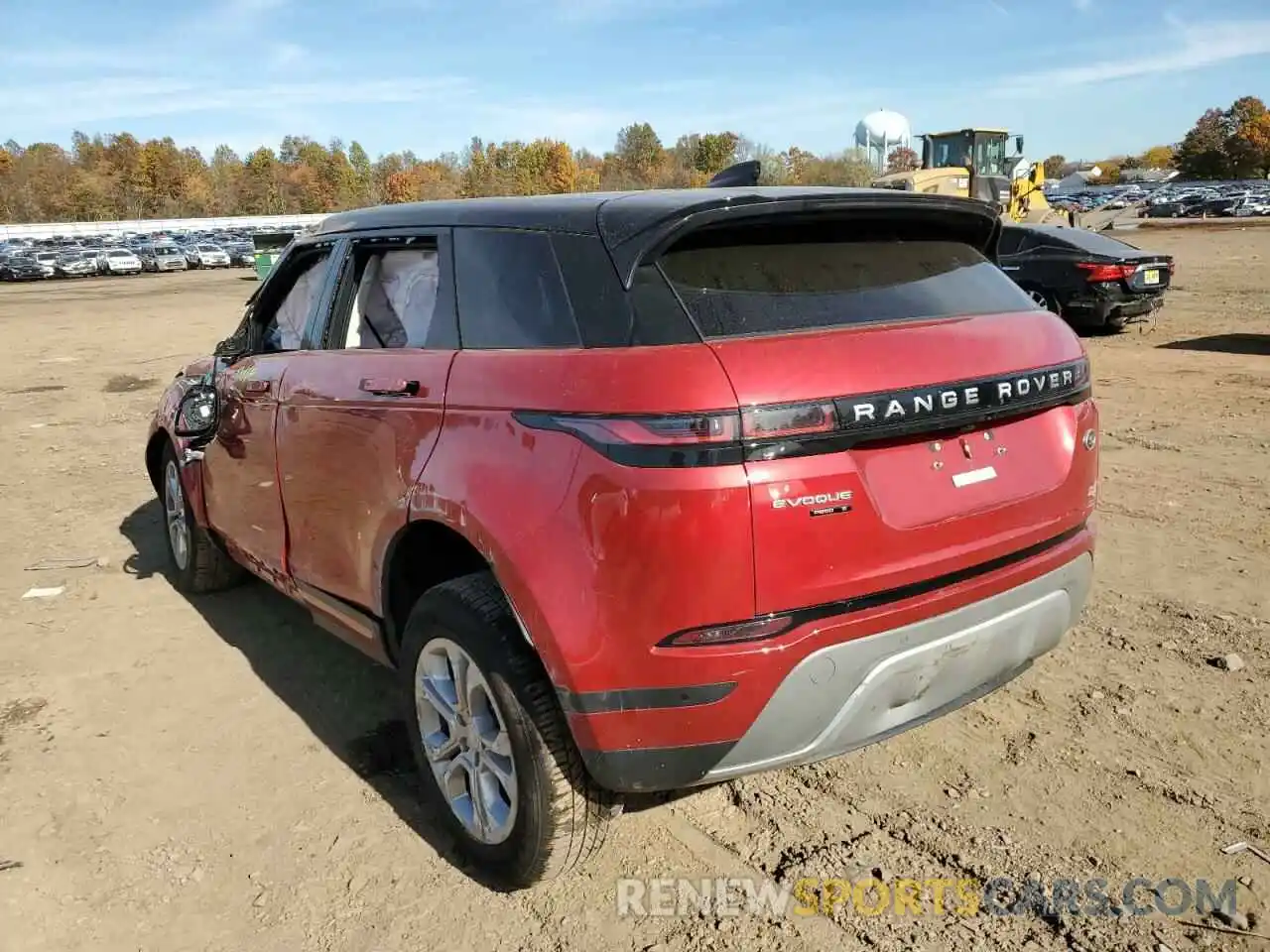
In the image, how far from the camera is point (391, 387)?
295 centimetres

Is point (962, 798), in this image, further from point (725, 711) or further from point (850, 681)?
point (725, 711)

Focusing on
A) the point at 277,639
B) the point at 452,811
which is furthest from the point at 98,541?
the point at 452,811

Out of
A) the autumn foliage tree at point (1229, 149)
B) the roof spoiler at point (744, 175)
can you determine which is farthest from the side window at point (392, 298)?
the autumn foliage tree at point (1229, 149)

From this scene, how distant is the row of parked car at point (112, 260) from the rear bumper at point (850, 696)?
5321cm

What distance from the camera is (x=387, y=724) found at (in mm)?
3760

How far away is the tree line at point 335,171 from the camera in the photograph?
355ft

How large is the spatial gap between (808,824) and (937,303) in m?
1.59

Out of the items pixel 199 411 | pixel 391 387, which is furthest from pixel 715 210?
pixel 199 411

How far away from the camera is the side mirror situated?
14.3 feet

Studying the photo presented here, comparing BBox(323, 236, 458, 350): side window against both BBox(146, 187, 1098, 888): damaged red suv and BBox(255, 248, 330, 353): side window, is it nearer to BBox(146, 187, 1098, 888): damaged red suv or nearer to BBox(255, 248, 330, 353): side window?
BBox(146, 187, 1098, 888): damaged red suv

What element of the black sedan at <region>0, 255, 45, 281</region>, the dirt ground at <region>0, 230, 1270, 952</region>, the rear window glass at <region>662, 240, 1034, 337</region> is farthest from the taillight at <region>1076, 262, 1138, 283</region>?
the black sedan at <region>0, 255, 45, 281</region>

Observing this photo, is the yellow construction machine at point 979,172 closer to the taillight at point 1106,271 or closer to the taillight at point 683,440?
the taillight at point 1106,271

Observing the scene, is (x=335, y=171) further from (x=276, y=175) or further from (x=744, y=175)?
(x=744, y=175)

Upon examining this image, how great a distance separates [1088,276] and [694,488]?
1250 centimetres
